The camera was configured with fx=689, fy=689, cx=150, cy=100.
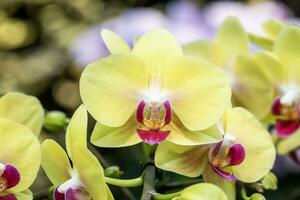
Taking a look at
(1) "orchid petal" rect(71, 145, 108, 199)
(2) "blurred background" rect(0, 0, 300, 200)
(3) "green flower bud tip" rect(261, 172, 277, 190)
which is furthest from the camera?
(2) "blurred background" rect(0, 0, 300, 200)

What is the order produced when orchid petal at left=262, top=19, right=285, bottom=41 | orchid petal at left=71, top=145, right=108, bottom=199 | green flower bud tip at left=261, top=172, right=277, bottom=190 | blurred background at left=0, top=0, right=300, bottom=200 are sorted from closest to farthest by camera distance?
orchid petal at left=71, top=145, right=108, bottom=199 < green flower bud tip at left=261, top=172, right=277, bottom=190 < orchid petal at left=262, top=19, right=285, bottom=41 < blurred background at left=0, top=0, right=300, bottom=200

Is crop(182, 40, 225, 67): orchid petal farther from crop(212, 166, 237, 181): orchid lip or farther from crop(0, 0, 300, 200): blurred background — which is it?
crop(0, 0, 300, 200): blurred background

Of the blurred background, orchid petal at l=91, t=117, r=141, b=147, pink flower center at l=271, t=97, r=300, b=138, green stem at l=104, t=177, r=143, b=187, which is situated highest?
orchid petal at l=91, t=117, r=141, b=147

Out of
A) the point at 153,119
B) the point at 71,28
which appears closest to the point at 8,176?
the point at 153,119

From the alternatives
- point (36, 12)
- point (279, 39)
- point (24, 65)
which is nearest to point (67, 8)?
point (36, 12)

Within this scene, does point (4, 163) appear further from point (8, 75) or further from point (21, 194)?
point (8, 75)

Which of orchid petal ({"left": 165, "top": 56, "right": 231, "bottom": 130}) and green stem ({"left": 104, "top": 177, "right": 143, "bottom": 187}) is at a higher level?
orchid petal ({"left": 165, "top": 56, "right": 231, "bottom": 130})

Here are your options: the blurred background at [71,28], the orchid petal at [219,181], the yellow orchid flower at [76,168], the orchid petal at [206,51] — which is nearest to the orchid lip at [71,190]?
the yellow orchid flower at [76,168]

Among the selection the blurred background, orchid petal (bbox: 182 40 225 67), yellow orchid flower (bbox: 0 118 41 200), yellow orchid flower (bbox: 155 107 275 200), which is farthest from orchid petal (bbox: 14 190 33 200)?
the blurred background
